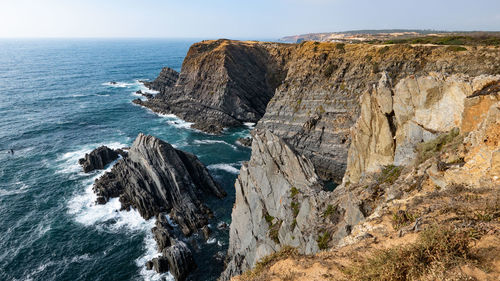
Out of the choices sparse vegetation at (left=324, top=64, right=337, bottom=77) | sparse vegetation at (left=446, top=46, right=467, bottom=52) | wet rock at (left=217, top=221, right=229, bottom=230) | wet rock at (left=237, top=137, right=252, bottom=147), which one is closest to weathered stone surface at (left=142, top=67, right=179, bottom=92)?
wet rock at (left=237, top=137, right=252, bottom=147)

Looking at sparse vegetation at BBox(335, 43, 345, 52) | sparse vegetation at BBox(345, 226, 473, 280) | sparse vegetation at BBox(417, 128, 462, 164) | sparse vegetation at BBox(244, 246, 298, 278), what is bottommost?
sparse vegetation at BBox(244, 246, 298, 278)

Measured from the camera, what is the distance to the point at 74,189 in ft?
155

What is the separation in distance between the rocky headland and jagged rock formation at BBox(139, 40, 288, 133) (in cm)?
2444

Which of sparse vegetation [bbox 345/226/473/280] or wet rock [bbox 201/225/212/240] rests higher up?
sparse vegetation [bbox 345/226/473/280]

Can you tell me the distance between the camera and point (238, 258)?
27.6 metres

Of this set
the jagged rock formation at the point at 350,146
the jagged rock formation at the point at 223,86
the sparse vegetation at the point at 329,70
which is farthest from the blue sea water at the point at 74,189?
the sparse vegetation at the point at 329,70

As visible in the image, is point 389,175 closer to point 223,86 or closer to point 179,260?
point 179,260

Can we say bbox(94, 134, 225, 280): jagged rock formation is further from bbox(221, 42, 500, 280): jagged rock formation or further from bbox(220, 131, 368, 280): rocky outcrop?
bbox(220, 131, 368, 280): rocky outcrop

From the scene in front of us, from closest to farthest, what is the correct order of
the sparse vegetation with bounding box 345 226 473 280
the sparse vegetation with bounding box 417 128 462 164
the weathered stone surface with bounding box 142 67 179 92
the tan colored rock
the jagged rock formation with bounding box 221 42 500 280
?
1. the sparse vegetation with bounding box 345 226 473 280
2. the sparse vegetation with bounding box 417 128 462 164
3. the jagged rock formation with bounding box 221 42 500 280
4. the tan colored rock
5. the weathered stone surface with bounding box 142 67 179 92

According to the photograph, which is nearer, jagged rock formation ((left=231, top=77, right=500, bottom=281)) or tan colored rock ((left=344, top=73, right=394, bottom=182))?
jagged rock formation ((left=231, top=77, right=500, bottom=281))

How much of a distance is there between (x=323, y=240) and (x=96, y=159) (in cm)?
5174

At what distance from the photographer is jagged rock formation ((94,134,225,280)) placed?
39.6 metres

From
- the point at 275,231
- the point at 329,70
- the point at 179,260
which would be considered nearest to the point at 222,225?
the point at 179,260

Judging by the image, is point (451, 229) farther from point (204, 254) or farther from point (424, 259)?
point (204, 254)
